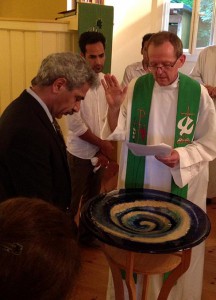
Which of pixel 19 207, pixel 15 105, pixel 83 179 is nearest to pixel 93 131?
pixel 83 179

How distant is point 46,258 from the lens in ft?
2.39

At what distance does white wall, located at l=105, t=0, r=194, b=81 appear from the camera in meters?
4.77

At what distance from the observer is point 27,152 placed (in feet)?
4.49

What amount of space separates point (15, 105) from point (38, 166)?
0.29 metres

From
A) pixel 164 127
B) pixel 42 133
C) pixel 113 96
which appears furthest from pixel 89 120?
pixel 42 133

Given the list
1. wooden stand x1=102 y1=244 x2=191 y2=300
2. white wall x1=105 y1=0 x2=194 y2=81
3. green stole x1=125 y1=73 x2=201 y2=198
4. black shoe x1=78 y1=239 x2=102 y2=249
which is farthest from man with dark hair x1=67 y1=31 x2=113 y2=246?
white wall x1=105 y1=0 x2=194 y2=81

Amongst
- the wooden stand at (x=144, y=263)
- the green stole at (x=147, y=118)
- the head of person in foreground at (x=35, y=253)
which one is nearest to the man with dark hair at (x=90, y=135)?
the green stole at (x=147, y=118)

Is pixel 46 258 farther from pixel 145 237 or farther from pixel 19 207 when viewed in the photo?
pixel 145 237

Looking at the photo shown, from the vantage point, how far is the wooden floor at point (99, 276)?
8.22 feet

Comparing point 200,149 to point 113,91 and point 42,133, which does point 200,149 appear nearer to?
point 113,91

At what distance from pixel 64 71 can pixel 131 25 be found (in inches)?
142

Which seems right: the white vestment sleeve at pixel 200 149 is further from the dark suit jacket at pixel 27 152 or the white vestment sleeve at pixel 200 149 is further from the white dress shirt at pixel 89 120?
the white dress shirt at pixel 89 120

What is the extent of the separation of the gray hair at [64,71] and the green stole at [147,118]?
55 cm

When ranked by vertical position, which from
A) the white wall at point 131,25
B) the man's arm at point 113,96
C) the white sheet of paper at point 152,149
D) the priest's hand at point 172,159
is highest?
the white wall at point 131,25
